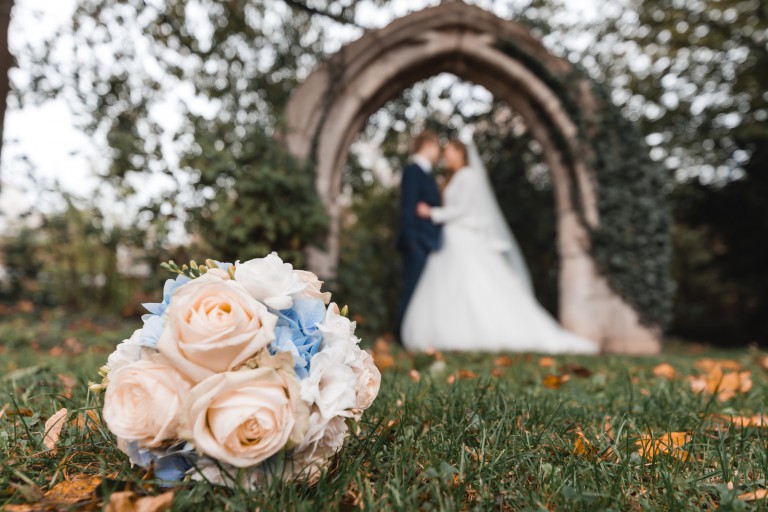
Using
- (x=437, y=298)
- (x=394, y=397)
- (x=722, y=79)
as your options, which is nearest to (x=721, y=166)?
(x=722, y=79)

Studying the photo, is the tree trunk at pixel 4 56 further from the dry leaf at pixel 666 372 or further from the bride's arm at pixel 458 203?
the bride's arm at pixel 458 203

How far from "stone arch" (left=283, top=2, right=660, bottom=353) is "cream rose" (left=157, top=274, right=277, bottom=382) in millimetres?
3931

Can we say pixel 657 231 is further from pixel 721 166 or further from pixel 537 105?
pixel 721 166

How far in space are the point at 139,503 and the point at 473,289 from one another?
5095 mm

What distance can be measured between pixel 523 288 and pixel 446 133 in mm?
2731

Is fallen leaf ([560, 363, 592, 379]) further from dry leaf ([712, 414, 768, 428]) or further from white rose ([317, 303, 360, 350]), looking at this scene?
white rose ([317, 303, 360, 350])

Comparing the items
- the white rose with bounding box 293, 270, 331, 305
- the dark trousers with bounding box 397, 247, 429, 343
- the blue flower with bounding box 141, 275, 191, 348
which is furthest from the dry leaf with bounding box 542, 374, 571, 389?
the dark trousers with bounding box 397, 247, 429, 343

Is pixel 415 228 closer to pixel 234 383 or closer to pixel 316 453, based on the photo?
pixel 316 453

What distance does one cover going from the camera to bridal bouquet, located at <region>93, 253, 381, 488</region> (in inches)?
33.5

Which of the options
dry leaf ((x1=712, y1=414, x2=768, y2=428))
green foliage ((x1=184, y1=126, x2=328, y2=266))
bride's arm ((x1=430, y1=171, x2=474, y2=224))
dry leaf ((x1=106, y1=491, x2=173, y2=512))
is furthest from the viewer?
bride's arm ((x1=430, y1=171, x2=474, y2=224))

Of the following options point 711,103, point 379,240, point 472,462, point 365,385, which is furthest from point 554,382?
point 711,103

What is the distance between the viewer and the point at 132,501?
2.88 feet

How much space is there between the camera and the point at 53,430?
1223 millimetres

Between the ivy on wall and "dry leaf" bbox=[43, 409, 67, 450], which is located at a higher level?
the ivy on wall
